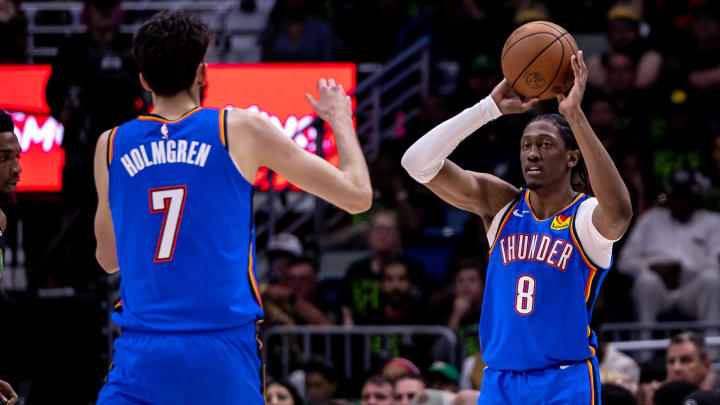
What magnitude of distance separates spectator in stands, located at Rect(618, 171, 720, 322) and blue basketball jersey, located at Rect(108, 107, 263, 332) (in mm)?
6439

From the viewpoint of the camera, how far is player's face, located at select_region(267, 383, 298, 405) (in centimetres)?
749

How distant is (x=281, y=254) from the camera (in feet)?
31.4

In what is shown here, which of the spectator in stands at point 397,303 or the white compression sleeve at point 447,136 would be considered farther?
the spectator in stands at point 397,303

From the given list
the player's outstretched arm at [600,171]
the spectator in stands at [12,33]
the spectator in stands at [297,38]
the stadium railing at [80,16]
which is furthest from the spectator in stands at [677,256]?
the spectator in stands at [12,33]

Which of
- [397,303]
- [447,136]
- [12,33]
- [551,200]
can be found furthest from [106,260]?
[12,33]

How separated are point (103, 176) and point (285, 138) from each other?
0.67 meters

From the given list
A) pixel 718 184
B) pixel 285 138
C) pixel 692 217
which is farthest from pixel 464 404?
pixel 718 184

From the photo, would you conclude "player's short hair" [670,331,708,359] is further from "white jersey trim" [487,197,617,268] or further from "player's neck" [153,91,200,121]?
"player's neck" [153,91,200,121]

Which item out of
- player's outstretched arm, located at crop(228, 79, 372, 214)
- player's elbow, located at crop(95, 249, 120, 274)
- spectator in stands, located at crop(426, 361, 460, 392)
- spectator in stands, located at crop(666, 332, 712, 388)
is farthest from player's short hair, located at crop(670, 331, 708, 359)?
player's elbow, located at crop(95, 249, 120, 274)

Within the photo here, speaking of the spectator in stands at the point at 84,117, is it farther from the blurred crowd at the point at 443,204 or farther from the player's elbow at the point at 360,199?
the player's elbow at the point at 360,199

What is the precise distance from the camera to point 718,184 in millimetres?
10297

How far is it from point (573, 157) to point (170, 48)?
216 cm

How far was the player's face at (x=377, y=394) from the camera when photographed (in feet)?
24.6

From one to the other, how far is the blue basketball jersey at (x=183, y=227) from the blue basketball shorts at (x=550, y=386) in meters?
1.45
